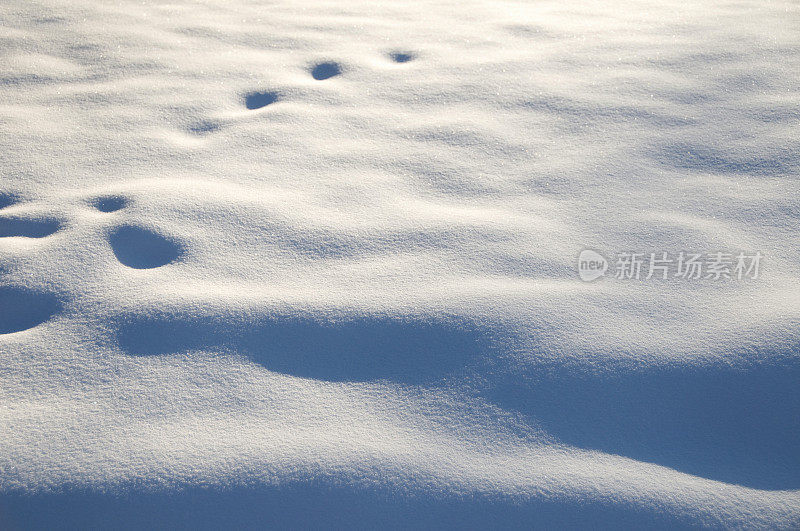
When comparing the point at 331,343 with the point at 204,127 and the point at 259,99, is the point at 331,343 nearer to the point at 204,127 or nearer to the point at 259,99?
the point at 204,127

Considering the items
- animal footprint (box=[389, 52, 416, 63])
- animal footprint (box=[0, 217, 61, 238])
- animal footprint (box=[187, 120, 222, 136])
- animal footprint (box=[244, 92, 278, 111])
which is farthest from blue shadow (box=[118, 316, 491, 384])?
animal footprint (box=[389, 52, 416, 63])

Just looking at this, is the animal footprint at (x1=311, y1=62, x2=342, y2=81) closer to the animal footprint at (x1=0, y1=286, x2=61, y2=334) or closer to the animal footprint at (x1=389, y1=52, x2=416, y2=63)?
the animal footprint at (x1=389, y1=52, x2=416, y2=63)

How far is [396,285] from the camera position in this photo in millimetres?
1156

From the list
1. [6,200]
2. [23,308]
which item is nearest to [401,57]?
[6,200]

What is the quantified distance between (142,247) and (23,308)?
0.24m

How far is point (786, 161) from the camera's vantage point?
4.74 feet

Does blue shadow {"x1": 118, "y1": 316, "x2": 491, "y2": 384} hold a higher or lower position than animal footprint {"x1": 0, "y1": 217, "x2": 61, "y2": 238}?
lower

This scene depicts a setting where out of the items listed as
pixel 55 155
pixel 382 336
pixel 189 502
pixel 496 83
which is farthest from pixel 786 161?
pixel 55 155

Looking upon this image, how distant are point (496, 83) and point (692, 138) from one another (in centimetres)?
57

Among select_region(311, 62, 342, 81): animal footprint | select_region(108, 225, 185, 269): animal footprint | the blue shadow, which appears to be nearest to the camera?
the blue shadow

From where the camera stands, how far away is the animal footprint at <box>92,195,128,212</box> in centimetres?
133

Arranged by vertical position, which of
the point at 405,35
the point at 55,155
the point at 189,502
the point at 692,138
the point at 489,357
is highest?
the point at 405,35

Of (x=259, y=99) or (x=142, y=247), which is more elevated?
(x=259, y=99)

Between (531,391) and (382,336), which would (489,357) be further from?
(382,336)
